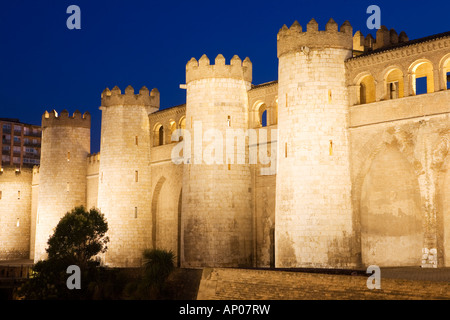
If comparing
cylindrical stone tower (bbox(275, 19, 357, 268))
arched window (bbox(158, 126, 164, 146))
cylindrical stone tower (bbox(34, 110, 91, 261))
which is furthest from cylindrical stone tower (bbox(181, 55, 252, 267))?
cylindrical stone tower (bbox(34, 110, 91, 261))

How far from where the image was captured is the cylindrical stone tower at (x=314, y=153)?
23.8m

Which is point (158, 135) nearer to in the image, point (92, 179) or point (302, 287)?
point (92, 179)

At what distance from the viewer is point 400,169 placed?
77.7 feet

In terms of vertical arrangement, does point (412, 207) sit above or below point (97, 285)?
above

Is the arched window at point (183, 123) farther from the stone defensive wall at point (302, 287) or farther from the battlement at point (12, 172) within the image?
the battlement at point (12, 172)

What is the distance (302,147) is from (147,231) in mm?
13224

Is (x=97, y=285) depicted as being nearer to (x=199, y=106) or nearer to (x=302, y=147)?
(x=199, y=106)

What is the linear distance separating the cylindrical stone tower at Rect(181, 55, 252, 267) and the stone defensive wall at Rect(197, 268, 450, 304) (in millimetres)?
7629

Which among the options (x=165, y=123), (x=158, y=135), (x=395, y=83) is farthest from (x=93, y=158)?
(x=395, y=83)

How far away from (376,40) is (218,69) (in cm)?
712

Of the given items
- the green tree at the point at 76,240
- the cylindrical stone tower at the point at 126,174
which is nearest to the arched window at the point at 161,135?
the cylindrical stone tower at the point at 126,174

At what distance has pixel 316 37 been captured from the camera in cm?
2500

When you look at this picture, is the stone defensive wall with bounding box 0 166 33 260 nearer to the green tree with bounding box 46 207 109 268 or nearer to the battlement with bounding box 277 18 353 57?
the green tree with bounding box 46 207 109 268
